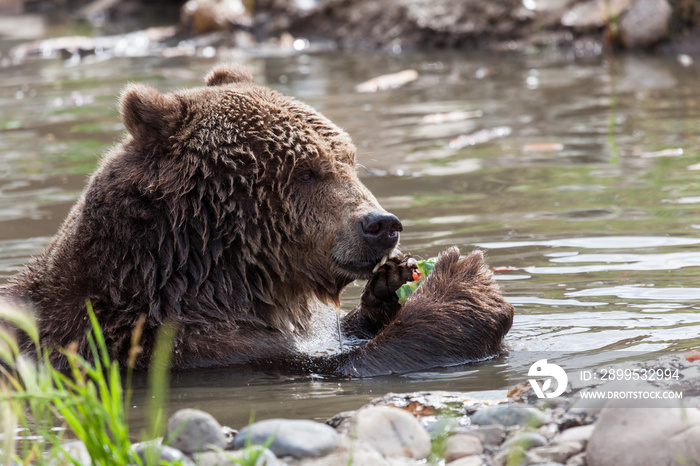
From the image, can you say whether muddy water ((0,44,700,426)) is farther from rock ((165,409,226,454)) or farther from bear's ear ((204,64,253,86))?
bear's ear ((204,64,253,86))

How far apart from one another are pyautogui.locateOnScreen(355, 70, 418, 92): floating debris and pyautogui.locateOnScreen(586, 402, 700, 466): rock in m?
11.0

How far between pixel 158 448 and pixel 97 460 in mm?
213

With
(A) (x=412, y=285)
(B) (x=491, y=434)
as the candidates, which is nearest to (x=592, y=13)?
(A) (x=412, y=285)

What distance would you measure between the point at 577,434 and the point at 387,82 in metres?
11.3

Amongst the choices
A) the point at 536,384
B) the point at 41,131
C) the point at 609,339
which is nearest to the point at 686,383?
the point at 536,384

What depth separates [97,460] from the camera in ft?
11.0

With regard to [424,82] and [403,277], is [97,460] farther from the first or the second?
[424,82]

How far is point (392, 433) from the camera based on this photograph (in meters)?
3.80

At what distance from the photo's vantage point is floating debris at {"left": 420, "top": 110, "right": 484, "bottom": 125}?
1190 cm

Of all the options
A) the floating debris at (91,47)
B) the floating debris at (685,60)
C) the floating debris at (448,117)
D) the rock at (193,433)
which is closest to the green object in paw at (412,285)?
the rock at (193,433)

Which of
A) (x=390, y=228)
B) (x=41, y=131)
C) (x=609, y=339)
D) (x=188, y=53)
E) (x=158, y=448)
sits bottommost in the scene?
(x=609, y=339)

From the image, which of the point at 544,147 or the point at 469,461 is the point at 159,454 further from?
the point at 544,147

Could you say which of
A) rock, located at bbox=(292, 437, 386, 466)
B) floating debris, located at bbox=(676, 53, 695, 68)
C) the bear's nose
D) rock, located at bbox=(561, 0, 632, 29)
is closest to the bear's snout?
the bear's nose

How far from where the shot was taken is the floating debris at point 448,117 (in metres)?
11.9
